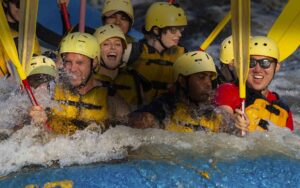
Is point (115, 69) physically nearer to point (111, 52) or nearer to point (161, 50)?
point (111, 52)

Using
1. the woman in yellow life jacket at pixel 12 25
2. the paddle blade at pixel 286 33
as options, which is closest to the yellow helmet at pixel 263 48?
the paddle blade at pixel 286 33

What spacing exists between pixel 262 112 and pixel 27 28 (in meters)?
1.45

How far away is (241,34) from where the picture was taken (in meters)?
2.89

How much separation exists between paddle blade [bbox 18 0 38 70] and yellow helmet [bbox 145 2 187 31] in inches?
62.6

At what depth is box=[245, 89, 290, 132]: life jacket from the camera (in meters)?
3.27

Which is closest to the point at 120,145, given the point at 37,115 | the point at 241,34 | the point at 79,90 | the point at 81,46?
the point at 37,115

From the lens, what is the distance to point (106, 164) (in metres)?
2.65

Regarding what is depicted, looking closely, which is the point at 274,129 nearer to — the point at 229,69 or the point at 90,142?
the point at 229,69

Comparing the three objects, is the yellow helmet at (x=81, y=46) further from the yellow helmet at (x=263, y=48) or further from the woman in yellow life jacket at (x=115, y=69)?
the yellow helmet at (x=263, y=48)

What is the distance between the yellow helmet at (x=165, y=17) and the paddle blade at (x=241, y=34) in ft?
4.68

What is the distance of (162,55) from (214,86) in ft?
2.41

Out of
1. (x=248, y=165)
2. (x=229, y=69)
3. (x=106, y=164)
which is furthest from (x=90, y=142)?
(x=229, y=69)

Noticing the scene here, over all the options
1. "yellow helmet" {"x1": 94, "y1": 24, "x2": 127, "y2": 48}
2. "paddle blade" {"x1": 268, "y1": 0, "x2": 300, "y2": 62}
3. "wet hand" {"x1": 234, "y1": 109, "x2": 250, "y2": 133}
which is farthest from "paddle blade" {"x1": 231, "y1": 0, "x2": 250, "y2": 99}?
"paddle blade" {"x1": 268, "y1": 0, "x2": 300, "y2": 62}

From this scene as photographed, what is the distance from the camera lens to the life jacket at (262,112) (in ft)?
10.7
